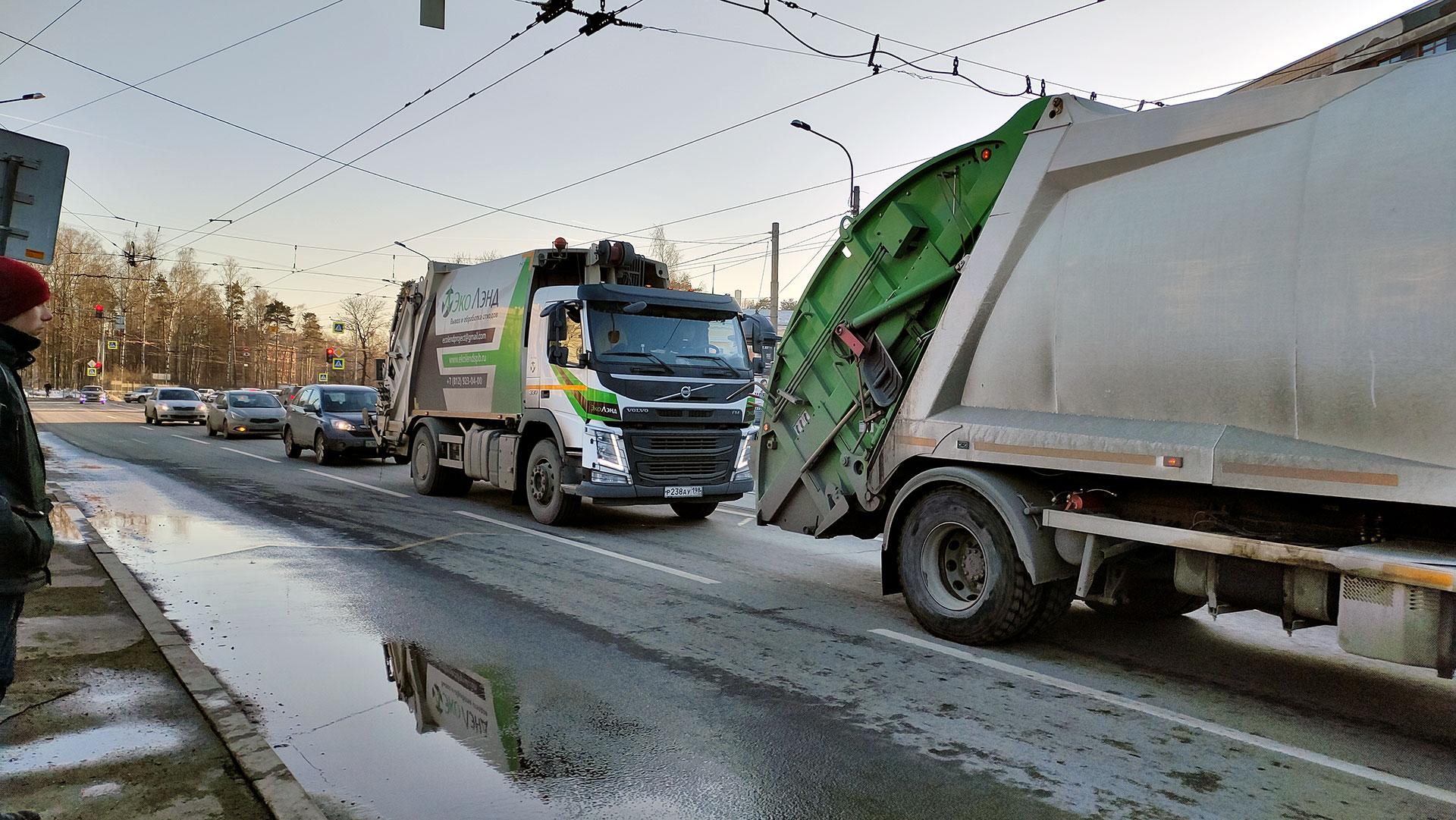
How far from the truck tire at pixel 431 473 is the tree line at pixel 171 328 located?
56.8m

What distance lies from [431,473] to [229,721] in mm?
10107

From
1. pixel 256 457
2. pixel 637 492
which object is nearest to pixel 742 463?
pixel 637 492

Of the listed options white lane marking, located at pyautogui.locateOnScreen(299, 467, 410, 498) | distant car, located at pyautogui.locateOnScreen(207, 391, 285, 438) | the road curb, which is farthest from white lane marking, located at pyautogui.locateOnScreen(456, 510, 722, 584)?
distant car, located at pyautogui.locateOnScreen(207, 391, 285, 438)

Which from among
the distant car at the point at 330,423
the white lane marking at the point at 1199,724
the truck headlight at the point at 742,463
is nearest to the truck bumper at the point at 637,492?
the truck headlight at the point at 742,463

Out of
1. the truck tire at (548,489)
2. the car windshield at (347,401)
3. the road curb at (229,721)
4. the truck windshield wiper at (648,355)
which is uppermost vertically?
the truck windshield wiper at (648,355)

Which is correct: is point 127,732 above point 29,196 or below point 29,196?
below

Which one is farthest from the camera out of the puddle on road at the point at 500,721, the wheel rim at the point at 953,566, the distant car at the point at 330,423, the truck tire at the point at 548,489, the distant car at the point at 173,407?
the distant car at the point at 173,407

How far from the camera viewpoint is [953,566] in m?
6.18

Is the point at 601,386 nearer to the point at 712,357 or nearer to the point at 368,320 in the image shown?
the point at 712,357

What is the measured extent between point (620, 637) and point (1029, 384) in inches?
124

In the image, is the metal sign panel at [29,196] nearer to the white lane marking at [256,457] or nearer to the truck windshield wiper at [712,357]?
the truck windshield wiper at [712,357]

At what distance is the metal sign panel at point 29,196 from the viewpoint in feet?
17.0

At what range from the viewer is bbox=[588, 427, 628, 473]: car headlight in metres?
10.4

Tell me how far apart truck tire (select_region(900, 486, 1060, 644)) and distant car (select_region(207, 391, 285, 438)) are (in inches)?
1044
